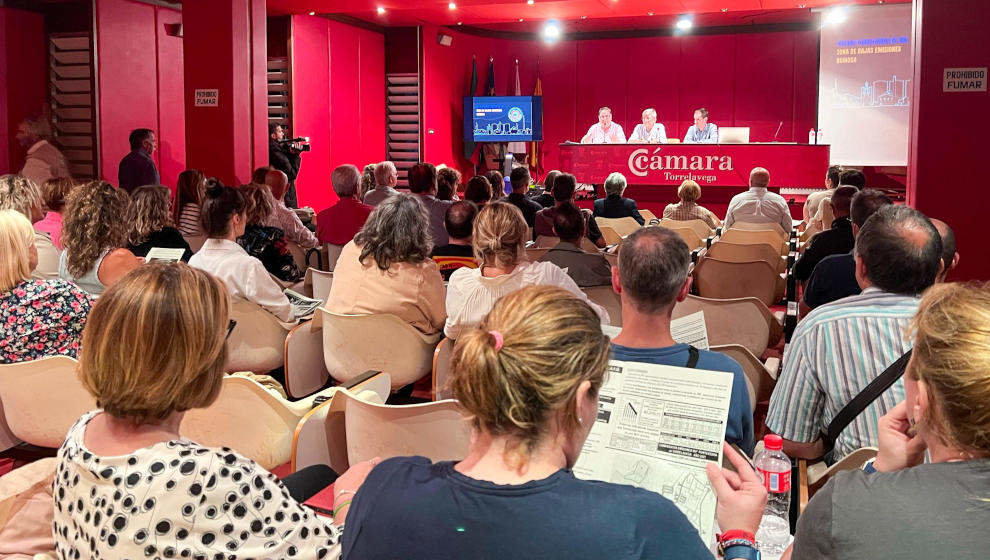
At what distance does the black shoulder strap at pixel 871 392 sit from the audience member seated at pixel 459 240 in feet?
9.45

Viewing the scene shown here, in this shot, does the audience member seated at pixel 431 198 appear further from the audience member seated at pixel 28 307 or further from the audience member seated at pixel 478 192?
the audience member seated at pixel 28 307

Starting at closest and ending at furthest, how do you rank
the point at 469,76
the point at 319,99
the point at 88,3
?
the point at 88,3
the point at 319,99
the point at 469,76

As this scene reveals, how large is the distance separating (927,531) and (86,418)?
4.79 ft

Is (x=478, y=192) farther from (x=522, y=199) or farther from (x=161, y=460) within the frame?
(x=161, y=460)

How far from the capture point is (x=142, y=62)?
11.0 m

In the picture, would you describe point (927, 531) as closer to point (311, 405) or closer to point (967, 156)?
point (311, 405)

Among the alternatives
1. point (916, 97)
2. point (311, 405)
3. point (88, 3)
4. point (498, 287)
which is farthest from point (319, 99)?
point (311, 405)

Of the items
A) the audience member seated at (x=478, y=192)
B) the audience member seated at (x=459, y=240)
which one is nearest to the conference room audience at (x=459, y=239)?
the audience member seated at (x=459, y=240)

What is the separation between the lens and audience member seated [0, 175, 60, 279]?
5.03m

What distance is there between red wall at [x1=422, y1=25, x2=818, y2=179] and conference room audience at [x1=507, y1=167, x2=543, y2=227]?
250 inches

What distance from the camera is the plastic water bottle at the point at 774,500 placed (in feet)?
6.03

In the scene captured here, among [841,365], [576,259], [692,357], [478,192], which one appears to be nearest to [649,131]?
[478,192]

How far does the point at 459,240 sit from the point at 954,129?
3.55 m

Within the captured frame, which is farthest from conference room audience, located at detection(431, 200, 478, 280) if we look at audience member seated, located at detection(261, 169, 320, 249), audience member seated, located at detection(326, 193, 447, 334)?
audience member seated, located at detection(261, 169, 320, 249)
